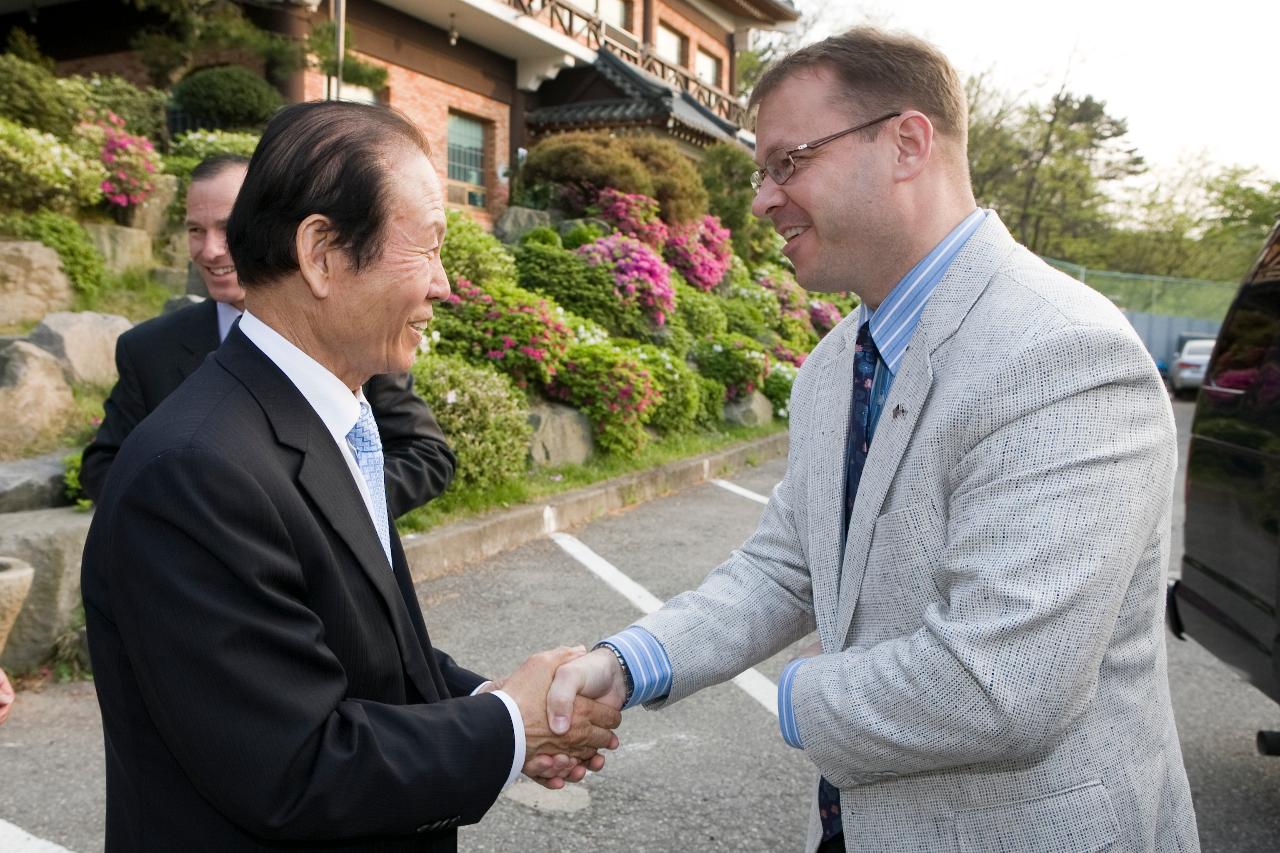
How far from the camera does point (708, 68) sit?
86.4 ft

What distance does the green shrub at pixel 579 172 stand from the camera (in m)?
14.1

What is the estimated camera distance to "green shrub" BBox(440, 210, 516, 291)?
31.3 feet

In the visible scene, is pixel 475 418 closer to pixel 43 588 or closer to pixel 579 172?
pixel 43 588

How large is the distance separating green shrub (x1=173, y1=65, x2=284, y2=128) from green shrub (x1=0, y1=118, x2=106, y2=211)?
3269 millimetres

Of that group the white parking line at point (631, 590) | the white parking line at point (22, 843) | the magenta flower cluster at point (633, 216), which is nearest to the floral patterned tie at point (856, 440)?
the white parking line at point (631, 590)

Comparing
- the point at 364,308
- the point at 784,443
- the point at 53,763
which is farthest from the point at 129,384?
the point at 784,443

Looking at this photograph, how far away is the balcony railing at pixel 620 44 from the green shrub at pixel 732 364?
677cm

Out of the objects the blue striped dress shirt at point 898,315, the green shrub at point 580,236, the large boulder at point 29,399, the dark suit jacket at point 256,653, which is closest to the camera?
the dark suit jacket at point 256,653

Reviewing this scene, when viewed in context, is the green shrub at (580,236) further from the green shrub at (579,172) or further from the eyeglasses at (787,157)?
the eyeglasses at (787,157)

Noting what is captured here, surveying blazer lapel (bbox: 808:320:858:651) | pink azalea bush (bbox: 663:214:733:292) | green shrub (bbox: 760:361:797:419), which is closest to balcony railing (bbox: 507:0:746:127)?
pink azalea bush (bbox: 663:214:733:292)

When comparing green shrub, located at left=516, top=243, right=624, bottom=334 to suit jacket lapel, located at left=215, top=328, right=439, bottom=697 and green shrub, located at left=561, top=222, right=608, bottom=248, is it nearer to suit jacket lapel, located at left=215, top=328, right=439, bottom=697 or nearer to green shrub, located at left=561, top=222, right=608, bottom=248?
green shrub, located at left=561, top=222, right=608, bottom=248

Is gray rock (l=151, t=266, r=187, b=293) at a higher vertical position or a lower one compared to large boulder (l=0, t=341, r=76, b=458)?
higher

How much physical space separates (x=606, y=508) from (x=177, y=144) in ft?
25.0

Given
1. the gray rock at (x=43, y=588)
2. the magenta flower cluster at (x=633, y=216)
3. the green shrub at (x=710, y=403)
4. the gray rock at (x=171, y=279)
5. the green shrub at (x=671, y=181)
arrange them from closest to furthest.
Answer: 1. the gray rock at (x=43, y=588)
2. the gray rock at (x=171, y=279)
3. the green shrub at (x=710, y=403)
4. the magenta flower cluster at (x=633, y=216)
5. the green shrub at (x=671, y=181)
